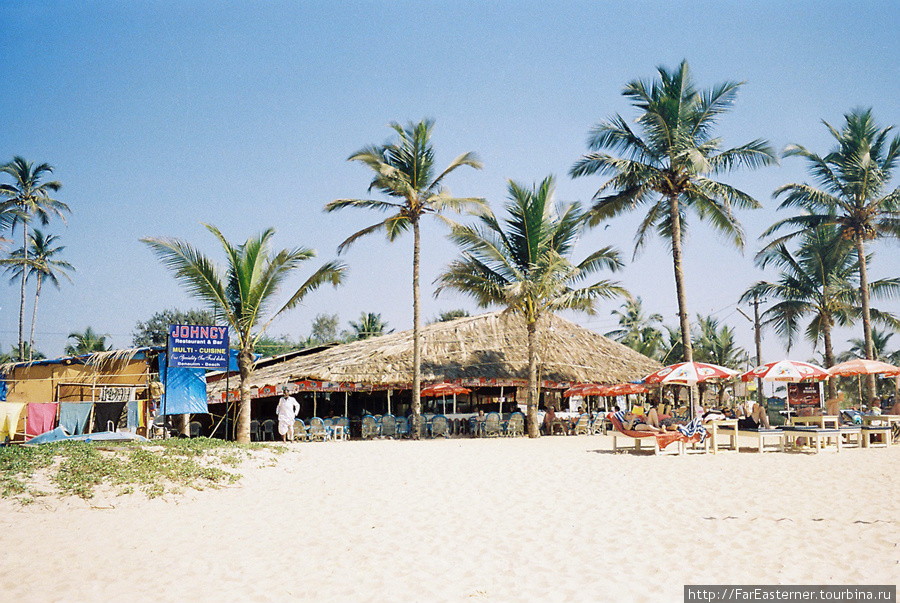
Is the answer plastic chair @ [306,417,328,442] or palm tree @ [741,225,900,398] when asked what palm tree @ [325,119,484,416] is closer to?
plastic chair @ [306,417,328,442]

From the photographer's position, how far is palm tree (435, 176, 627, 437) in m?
18.3

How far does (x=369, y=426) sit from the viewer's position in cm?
1814

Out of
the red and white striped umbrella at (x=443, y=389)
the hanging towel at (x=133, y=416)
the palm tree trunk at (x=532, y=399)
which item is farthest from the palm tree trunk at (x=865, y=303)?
the hanging towel at (x=133, y=416)

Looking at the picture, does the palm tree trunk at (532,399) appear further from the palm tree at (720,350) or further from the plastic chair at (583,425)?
the palm tree at (720,350)

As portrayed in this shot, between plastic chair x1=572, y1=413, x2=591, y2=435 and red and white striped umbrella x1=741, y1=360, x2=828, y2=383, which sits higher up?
red and white striped umbrella x1=741, y1=360, x2=828, y2=383

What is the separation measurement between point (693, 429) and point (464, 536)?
25.3 ft

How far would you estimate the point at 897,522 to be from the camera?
599cm

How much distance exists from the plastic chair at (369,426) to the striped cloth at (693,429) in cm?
862

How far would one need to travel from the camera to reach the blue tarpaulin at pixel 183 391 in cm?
1548

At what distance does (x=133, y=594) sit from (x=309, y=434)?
12823mm

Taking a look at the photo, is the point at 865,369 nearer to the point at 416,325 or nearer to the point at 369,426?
the point at 416,325

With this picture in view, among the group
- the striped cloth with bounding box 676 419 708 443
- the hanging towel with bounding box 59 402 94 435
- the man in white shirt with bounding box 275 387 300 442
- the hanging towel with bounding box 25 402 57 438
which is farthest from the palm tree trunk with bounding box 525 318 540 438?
the hanging towel with bounding box 25 402 57 438

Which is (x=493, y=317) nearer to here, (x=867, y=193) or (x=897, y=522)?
(x=867, y=193)

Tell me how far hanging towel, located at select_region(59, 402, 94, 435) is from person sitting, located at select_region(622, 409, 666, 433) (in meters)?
11.0
